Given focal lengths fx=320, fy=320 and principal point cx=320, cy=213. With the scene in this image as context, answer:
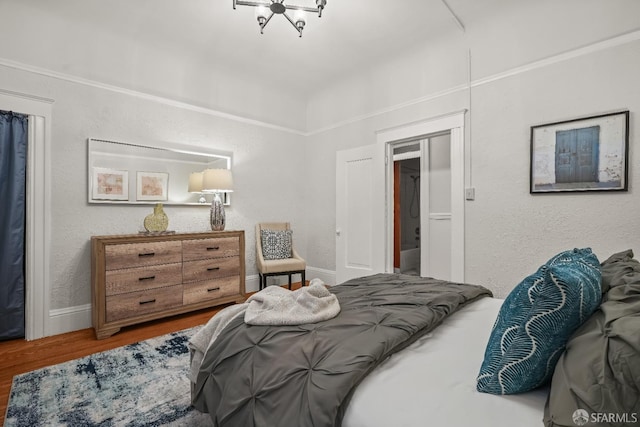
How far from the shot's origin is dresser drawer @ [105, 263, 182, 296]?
9.66 feet

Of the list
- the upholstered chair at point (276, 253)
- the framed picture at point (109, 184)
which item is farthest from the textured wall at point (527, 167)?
the framed picture at point (109, 184)

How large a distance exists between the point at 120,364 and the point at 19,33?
2.99m

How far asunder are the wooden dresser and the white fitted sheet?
2.75 meters

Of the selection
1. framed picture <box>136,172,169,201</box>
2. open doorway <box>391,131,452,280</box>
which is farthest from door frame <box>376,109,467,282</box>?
framed picture <box>136,172,169,201</box>

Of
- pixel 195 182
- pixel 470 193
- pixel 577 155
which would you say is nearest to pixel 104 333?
pixel 195 182

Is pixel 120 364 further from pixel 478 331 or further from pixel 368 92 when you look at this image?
pixel 368 92

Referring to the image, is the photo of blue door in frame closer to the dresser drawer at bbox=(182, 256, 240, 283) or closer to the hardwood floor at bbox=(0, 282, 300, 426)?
the dresser drawer at bbox=(182, 256, 240, 283)

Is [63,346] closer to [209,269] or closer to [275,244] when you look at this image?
[209,269]

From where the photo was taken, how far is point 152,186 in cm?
357

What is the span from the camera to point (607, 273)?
4.40ft

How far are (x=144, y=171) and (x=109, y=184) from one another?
1.19 feet

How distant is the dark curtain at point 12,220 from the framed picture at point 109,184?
1.72ft

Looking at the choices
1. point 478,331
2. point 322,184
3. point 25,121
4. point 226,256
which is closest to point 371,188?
point 322,184

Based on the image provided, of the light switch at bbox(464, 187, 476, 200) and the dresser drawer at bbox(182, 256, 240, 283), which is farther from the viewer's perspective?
the dresser drawer at bbox(182, 256, 240, 283)
